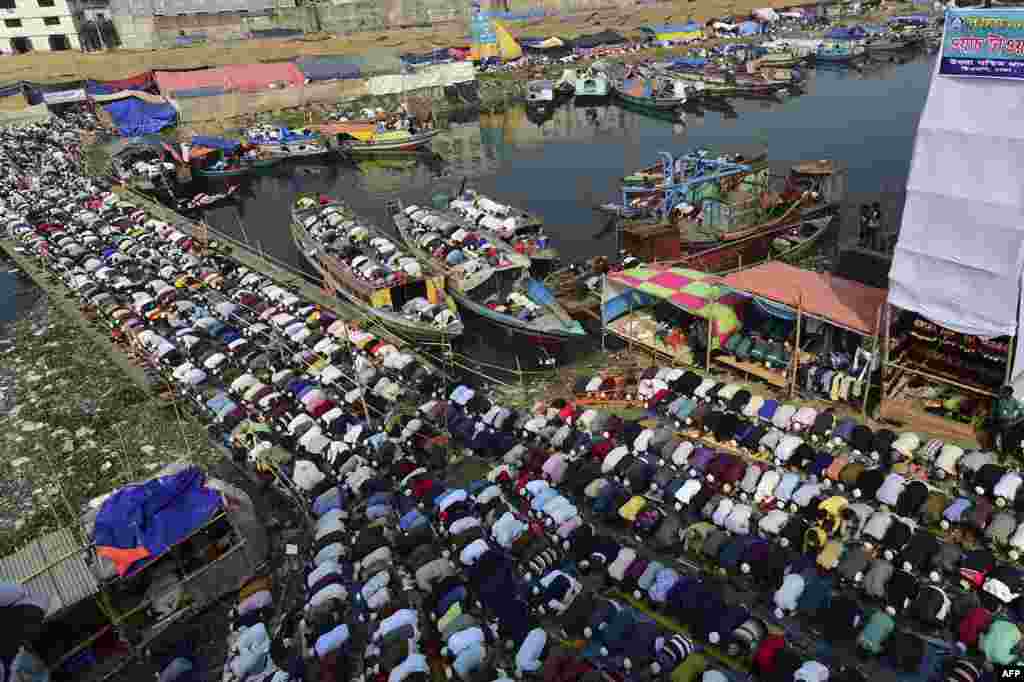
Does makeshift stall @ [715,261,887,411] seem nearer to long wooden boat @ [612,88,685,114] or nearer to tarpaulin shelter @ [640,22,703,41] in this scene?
long wooden boat @ [612,88,685,114]

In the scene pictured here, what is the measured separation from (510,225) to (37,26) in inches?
4371

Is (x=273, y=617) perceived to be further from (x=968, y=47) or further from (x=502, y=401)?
(x=968, y=47)

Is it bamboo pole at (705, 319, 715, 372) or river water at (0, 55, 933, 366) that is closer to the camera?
bamboo pole at (705, 319, 715, 372)

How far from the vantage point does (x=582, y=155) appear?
73000 mm

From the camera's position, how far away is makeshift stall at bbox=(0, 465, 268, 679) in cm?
1820

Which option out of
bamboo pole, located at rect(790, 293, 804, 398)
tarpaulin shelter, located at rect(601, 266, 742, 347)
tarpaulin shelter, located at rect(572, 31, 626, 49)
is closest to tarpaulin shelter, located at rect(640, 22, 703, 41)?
tarpaulin shelter, located at rect(572, 31, 626, 49)

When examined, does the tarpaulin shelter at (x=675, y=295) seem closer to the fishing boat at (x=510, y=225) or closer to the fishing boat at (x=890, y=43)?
the fishing boat at (x=510, y=225)

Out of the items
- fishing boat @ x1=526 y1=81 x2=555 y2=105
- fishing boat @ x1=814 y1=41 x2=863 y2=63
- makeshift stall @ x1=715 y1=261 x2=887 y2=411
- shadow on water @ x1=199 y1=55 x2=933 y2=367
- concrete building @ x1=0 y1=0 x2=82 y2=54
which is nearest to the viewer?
makeshift stall @ x1=715 y1=261 x2=887 y2=411

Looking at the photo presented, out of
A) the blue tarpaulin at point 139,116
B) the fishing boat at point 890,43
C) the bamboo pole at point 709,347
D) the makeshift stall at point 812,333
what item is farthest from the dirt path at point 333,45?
the bamboo pole at point 709,347

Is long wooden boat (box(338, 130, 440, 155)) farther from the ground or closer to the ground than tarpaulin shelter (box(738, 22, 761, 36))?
closer to the ground

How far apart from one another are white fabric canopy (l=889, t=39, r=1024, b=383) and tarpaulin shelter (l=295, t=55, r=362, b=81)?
87.9 meters

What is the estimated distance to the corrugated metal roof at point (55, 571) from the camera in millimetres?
17906

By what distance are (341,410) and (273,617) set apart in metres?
9.79

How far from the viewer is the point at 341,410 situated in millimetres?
28594
